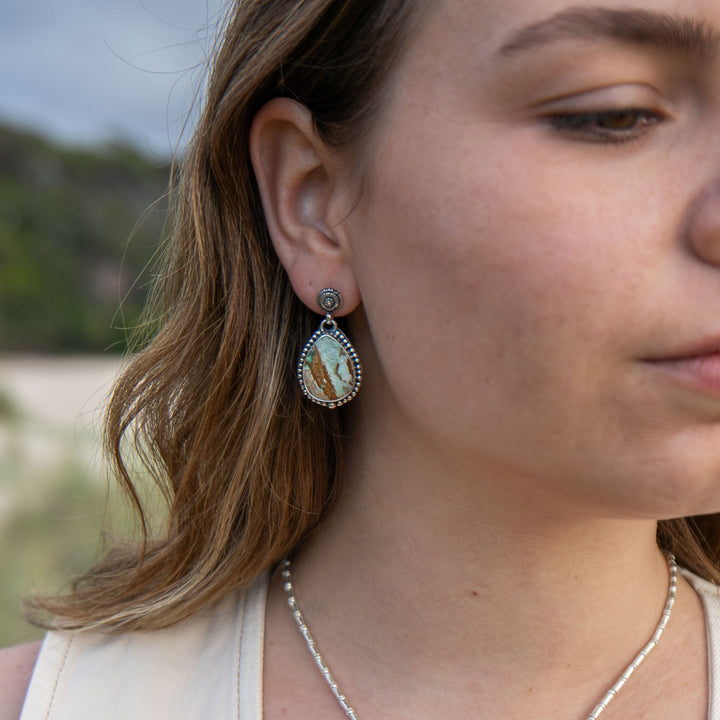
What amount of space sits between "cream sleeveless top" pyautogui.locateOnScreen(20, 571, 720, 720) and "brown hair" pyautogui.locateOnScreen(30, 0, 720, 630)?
0.14 feet

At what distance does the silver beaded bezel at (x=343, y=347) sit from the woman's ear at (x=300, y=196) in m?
0.05

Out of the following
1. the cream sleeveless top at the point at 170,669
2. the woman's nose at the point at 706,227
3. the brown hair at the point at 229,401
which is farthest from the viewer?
the brown hair at the point at 229,401

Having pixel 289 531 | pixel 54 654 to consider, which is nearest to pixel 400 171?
pixel 289 531

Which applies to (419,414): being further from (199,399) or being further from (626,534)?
(199,399)

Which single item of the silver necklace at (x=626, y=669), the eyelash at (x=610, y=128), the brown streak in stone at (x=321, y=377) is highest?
the eyelash at (x=610, y=128)

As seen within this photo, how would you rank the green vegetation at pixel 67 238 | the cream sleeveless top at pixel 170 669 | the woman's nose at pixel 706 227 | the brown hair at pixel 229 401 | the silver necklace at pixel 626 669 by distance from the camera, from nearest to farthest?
1. the woman's nose at pixel 706 227
2. the silver necklace at pixel 626 669
3. the cream sleeveless top at pixel 170 669
4. the brown hair at pixel 229 401
5. the green vegetation at pixel 67 238

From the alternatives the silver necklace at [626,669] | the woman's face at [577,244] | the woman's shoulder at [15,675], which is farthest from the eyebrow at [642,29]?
the woman's shoulder at [15,675]

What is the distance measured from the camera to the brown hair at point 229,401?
194 cm

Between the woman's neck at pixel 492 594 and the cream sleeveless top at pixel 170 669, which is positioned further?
the cream sleeveless top at pixel 170 669

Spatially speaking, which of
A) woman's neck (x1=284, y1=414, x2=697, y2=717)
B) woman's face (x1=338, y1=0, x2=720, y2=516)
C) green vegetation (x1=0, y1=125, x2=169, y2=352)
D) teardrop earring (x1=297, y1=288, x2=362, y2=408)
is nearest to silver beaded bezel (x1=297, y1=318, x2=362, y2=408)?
teardrop earring (x1=297, y1=288, x2=362, y2=408)

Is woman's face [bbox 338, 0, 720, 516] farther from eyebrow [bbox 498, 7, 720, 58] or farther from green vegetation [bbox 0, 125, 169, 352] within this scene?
green vegetation [bbox 0, 125, 169, 352]

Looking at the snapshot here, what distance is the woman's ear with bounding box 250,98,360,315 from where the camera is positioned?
1818 millimetres

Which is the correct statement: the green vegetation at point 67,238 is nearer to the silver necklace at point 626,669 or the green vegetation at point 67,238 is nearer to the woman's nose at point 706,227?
the silver necklace at point 626,669

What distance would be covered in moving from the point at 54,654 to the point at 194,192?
97cm
